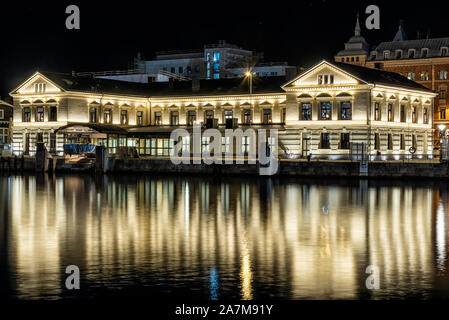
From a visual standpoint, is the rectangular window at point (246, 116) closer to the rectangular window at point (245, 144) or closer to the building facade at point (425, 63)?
the rectangular window at point (245, 144)

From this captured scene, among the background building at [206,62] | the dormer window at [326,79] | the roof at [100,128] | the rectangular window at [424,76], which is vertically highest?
the background building at [206,62]

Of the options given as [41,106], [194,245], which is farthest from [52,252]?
[41,106]

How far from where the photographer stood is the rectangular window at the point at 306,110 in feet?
262

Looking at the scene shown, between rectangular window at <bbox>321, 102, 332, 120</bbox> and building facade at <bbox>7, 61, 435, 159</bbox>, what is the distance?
10cm

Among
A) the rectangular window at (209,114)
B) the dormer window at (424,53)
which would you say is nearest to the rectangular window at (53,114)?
the rectangular window at (209,114)

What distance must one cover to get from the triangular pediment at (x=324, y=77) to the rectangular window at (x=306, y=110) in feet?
6.44

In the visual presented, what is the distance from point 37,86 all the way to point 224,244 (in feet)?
228

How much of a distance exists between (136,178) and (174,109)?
95.7ft

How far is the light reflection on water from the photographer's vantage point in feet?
57.2

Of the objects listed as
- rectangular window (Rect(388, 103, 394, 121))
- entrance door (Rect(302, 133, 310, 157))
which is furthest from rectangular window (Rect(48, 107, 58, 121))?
rectangular window (Rect(388, 103, 394, 121))

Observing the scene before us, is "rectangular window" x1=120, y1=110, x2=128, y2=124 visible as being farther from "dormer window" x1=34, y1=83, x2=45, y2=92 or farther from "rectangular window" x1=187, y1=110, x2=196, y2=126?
"dormer window" x1=34, y1=83, x2=45, y2=92

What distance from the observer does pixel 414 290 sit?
56.1 feet

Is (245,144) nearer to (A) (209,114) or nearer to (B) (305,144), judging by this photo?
(B) (305,144)

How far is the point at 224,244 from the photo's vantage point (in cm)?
2392
